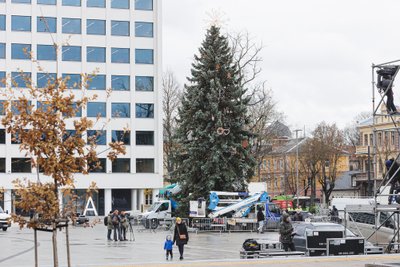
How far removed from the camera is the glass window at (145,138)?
8419 cm

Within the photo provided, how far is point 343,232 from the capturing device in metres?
27.6

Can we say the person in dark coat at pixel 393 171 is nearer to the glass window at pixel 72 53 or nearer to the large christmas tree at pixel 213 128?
the large christmas tree at pixel 213 128

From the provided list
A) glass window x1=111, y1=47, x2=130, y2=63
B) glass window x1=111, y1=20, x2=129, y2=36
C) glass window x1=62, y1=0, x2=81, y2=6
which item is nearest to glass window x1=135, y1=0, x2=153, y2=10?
glass window x1=111, y1=20, x2=129, y2=36

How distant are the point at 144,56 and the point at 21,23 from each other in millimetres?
13228

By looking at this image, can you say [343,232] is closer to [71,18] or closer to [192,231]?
[192,231]

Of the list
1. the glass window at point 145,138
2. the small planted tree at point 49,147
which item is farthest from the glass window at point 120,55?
the small planted tree at point 49,147

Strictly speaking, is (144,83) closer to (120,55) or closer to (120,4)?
(120,55)

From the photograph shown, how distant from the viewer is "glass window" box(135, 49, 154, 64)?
8394 cm

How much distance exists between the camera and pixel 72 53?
82438mm

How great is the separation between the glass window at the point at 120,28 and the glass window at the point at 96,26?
103cm

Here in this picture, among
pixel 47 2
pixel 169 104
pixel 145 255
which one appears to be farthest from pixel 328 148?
pixel 145 255

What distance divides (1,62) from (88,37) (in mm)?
9433

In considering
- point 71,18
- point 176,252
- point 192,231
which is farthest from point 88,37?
point 176,252

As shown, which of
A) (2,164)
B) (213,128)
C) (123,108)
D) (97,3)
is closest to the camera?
(213,128)
